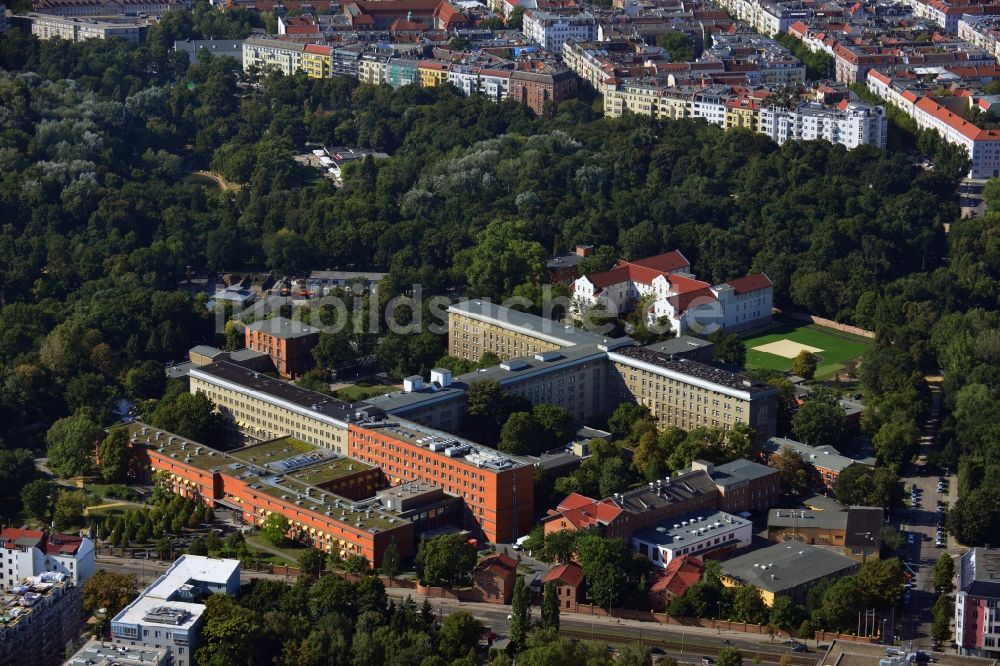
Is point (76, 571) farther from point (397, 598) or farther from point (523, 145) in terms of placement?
point (523, 145)

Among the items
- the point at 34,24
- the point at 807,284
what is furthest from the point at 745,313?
the point at 34,24

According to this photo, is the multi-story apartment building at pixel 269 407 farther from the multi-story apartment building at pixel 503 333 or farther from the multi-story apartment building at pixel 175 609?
the multi-story apartment building at pixel 175 609

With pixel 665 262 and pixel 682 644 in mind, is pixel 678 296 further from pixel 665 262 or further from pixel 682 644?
pixel 682 644

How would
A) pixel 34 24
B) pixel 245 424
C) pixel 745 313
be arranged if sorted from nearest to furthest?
1. pixel 245 424
2. pixel 745 313
3. pixel 34 24

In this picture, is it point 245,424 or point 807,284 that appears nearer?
point 245,424

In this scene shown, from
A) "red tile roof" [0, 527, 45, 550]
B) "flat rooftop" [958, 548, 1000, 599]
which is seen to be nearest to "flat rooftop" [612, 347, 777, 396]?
"flat rooftop" [958, 548, 1000, 599]

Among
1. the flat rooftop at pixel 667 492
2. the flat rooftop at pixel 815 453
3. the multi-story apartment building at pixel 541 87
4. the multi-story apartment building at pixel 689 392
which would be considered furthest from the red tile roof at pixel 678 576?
the multi-story apartment building at pixel 541 87

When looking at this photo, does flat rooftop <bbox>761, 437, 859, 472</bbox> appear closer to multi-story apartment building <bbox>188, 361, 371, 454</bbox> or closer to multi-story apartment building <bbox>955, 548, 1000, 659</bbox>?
multi-story apartment building <bbox>955, 548, 1000, 659</bbox>

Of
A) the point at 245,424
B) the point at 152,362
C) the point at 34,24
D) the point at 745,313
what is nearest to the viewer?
the point at 245,424
